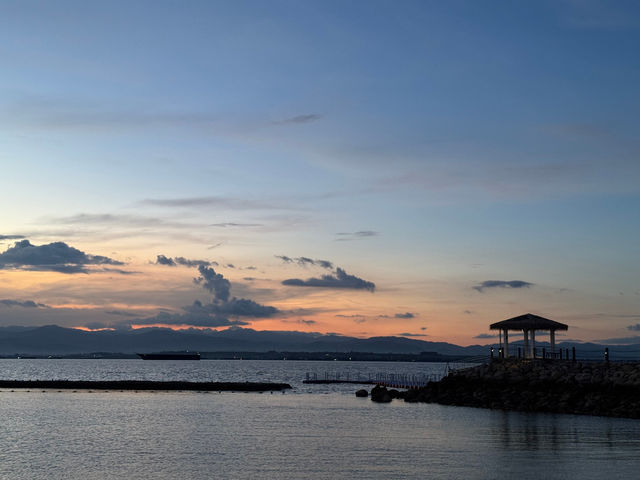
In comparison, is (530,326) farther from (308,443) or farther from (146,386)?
(146,386)

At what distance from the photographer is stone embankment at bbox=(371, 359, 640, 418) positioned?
63844 mm

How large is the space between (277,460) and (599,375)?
41.2 m

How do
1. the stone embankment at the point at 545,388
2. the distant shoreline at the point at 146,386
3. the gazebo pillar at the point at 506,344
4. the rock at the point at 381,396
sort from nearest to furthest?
the stone embankment at the point at 545,388 < the gazebo pillar at the point at 506,344 < the rock at the point at 381,396 < the distant shoreline at the point at 146,386

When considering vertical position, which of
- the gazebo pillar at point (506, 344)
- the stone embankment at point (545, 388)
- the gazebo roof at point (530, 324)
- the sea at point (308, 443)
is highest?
the gazebo roof at point (530, 324)

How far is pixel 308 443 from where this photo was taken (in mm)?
46125

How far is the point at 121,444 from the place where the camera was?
45.9 metres

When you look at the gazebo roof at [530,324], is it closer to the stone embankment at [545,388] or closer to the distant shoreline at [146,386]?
the stone embankment at [545,388]

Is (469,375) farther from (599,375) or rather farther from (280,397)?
(280,397)

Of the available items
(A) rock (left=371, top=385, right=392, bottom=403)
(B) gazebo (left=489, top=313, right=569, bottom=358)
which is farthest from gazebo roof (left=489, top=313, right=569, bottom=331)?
(A) rock (left=371, top=385, right=392, bottom=403)

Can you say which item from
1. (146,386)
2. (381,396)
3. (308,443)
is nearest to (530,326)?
(381,396)

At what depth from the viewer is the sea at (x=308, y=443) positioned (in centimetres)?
3550

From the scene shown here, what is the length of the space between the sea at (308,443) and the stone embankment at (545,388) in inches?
125

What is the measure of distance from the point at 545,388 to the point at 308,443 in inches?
1329

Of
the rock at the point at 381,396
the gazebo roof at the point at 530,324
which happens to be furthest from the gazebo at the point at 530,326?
the rock at the point at 381,396
